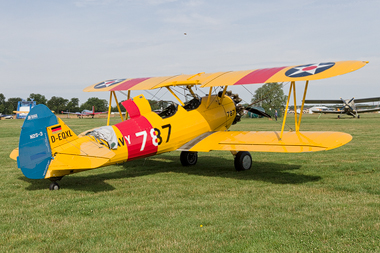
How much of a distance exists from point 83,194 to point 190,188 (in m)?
2.08

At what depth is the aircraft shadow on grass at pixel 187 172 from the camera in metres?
→ 7.15

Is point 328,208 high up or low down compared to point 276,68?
down

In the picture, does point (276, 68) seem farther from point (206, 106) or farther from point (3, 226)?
point (3, 226)

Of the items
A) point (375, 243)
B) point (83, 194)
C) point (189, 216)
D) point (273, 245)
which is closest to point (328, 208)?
point (375, 243)

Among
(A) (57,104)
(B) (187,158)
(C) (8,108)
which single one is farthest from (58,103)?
(B) (187,158)

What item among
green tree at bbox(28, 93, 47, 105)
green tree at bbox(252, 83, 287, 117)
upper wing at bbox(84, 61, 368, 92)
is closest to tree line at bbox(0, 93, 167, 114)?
green tree at bbox(28, 93, 47, 105)

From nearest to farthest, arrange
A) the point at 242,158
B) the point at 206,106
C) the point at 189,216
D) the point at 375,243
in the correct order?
the point at 375,243, the point at 189,216, the point at 242,158, the point at 206,106

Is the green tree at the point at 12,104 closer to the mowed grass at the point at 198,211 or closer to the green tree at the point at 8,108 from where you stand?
the green tree at the point at 8,108

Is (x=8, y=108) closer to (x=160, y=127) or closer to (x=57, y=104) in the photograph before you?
(x=57, y=104)

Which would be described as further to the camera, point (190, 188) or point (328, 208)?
point (190, 188)

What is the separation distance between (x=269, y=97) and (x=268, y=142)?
13200 millimetres

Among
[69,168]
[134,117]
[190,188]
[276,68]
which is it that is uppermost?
[276,68]

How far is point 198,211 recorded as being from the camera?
512 centimetres

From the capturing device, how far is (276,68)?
8.15 metres
